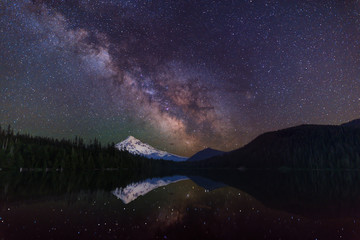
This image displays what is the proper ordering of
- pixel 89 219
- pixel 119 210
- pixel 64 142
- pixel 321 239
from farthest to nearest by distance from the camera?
pixel 64 142 < pixel 119 210 < pixel 89 219 < pixel 321 239

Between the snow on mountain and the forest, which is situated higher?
the forest

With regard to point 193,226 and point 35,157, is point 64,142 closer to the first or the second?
point 35,157

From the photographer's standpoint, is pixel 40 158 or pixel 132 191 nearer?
pixel 132 191

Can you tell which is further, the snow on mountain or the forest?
the forest

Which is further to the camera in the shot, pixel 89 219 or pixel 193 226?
pixel 89 219

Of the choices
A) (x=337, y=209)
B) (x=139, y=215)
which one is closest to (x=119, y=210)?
(x=139, y=215)

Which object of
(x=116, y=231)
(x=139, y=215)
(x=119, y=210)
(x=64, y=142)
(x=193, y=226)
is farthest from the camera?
(x=64, y=142)

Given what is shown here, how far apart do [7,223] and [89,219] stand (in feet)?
16.4

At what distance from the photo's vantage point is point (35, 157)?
135 meters

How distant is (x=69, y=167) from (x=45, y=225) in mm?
138962

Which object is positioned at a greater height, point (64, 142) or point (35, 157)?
point (64, 142)

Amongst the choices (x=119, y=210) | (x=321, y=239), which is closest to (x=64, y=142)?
(x=119, y=210)

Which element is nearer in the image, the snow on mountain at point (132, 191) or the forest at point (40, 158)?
the snow on mountain at point (132, 191)

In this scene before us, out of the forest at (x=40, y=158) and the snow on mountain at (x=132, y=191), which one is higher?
the forest at (x=40, y=158)
